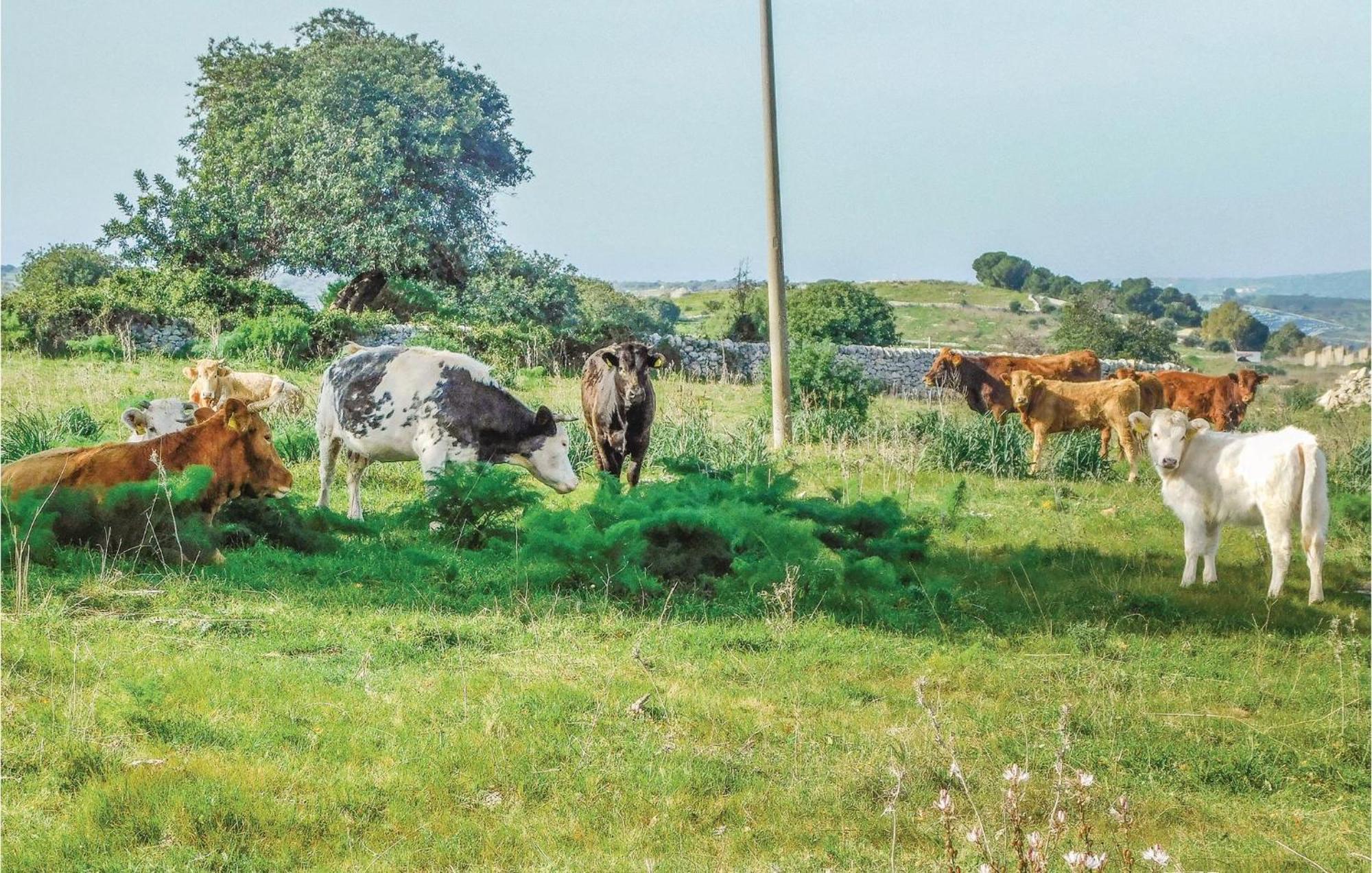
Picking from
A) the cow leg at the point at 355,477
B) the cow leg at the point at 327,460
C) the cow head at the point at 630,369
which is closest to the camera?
the cow leg at the point at 355,477

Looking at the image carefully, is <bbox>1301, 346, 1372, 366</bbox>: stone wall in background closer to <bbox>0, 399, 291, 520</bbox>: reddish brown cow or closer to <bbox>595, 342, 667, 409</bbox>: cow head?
<bbox>595, 342, 667, 409</bbox>: cow head

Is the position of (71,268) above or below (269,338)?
above

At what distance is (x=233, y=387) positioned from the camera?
1371 cm

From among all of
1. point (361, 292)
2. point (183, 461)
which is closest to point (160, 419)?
point (183, 461)

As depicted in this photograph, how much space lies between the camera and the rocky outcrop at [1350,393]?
22609 mm

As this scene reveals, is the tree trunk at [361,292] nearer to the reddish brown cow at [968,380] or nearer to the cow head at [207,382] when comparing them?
the cow head at [207,382]

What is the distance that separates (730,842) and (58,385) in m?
12.8

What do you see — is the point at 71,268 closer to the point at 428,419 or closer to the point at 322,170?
the point at 322,170

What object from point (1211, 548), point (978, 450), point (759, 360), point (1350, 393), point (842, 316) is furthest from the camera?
point (842, 316)

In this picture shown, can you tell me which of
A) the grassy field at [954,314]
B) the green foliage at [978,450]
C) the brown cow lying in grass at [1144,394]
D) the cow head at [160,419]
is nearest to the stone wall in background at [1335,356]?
the grassy field at [954,314]

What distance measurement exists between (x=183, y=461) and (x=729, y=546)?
12.7ft

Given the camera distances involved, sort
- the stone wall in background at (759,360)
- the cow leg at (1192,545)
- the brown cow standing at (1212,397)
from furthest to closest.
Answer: the stone wall in background at (759,360)
the brown cow standing at (1212,397)
the cow leg at (1192,545)

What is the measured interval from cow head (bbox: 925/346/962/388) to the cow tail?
31.8 feet

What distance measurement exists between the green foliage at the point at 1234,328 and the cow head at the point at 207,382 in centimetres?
2168
